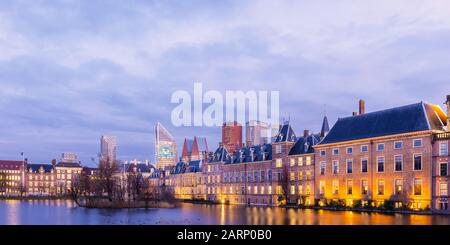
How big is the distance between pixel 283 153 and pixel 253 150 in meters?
11.0

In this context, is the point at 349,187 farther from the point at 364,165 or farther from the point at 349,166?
the point at 364,165

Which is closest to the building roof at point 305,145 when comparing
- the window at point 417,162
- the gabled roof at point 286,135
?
the gabled roof at point 286,135

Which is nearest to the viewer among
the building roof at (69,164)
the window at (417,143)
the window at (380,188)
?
the window at (417,143)

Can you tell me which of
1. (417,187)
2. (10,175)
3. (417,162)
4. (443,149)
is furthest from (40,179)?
(443,149)

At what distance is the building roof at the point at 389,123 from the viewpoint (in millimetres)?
59875

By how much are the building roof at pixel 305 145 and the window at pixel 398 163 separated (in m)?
17.1

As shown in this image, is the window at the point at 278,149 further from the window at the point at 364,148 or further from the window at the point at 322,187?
the window at the point at 364,148

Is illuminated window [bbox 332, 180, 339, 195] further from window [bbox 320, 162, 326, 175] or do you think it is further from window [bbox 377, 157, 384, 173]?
window [bbox 377, 157, 384, 173]

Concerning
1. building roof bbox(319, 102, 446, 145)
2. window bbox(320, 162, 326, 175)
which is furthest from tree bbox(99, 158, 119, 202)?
building roof bbox(319, 102, 446, 145)

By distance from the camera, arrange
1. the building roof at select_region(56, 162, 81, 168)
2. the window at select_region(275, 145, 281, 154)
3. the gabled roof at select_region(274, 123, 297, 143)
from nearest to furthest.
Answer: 1. the gabled roof at select_region(274, 123, 297, 143)
2. the window at select_region(275, 145, 281, 154)
3. the building roof at select_region(56, 162, 81, 168)

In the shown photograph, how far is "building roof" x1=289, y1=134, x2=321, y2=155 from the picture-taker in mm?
77625

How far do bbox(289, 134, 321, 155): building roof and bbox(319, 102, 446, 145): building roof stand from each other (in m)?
3.20

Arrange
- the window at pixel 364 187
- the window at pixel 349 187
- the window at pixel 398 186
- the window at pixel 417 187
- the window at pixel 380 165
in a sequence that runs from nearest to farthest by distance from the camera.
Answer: the window at pixel 417 187 < the window at pixel 398 186 < the window at pixel 380 165 < the window at pixel 364 187 < the window at pixel 349 187
